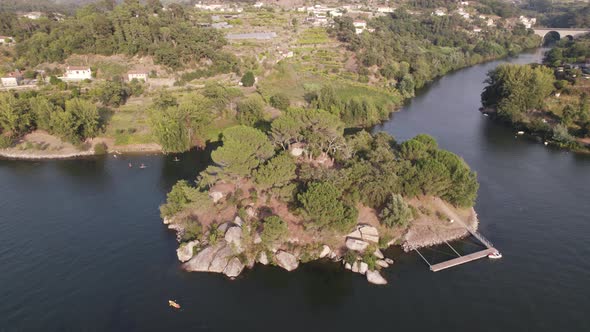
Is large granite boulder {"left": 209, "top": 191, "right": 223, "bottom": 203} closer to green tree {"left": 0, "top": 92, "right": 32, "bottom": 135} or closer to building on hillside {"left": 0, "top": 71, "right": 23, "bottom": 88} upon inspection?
green tree {"left": 0, "top": 92, "right": 32, "bottom": 135}

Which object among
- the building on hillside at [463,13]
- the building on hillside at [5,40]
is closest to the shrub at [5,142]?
the building on hillside at [5,40]

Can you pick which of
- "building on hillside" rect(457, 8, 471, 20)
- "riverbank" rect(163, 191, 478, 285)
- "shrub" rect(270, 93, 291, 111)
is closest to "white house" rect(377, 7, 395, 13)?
"building on hillside" rect(457, 8, 471, 20)

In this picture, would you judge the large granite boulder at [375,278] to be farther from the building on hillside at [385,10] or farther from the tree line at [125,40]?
the building on hillside at [385,10]

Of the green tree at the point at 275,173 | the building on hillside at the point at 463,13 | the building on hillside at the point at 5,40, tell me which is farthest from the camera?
the building on hillside at the point at 463,13

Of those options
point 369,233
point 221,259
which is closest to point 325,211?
point 369,233

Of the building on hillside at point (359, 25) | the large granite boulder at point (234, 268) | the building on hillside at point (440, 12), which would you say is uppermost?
the building on hillside at point (440, 12)

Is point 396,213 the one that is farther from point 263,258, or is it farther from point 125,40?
point 125,40

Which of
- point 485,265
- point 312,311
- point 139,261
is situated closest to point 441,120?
point 485,265
